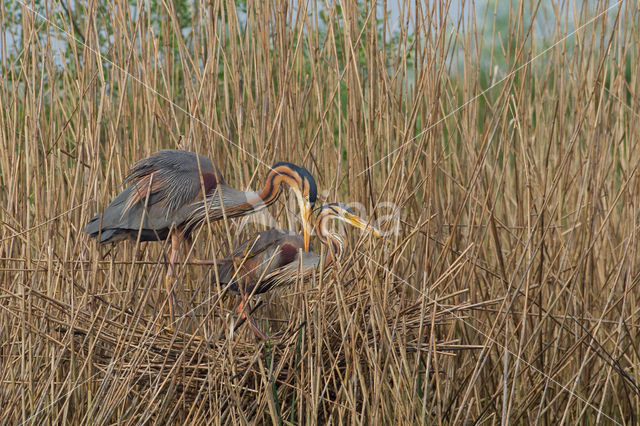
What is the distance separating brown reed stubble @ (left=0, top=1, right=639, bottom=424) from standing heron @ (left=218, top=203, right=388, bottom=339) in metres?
0.04

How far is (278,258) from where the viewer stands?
1.45 metres

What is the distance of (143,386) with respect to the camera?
5.42 feet

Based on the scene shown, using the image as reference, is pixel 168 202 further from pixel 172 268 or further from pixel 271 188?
pixel 271 188

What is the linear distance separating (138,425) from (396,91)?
1050 mm

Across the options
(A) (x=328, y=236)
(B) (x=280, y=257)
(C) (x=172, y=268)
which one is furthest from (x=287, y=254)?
(C) (x=172, y=268)

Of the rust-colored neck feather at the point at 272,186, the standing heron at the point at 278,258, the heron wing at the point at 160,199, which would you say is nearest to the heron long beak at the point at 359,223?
the standing heron at the point at 278,258

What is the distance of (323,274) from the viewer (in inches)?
57.4

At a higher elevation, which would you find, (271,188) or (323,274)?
(271,188)

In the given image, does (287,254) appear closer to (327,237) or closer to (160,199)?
(327,237)

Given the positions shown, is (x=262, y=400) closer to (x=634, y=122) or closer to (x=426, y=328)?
(x=426, y=328)

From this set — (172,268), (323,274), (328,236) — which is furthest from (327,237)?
(172,268)

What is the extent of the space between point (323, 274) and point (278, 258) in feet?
0.32

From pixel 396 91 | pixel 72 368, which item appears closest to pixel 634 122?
pixel 396 91

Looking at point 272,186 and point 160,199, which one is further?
point 160,199
